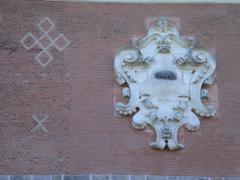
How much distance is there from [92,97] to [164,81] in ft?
4.31

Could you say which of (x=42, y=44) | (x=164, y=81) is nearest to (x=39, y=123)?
(x=42, y=44)

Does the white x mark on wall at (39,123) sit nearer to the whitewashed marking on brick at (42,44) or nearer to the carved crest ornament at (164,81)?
the whitewashed marking on brick at (42,44)

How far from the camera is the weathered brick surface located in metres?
15.4

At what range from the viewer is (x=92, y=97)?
16.0m

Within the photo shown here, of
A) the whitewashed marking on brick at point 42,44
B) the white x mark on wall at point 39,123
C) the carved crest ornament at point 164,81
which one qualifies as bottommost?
the white x mark on wall at point 39,123

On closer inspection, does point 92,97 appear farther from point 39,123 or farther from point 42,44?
point 42,44

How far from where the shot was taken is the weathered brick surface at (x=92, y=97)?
15.4 m

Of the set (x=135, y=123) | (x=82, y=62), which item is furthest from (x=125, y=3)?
(x=135, y=123)

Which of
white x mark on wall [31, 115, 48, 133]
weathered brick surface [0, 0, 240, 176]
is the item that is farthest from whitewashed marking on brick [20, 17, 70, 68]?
white x mark on wall [31, 115, 48, 133]

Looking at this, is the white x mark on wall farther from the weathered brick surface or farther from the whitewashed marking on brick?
the whitewashed marking on brick

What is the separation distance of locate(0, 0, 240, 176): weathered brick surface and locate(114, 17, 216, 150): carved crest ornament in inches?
7.8

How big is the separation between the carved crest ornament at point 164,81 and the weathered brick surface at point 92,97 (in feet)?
0.65

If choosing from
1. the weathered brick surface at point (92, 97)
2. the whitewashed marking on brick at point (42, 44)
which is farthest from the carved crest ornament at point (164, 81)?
the whitewashed marking on brick at point (42, 44)

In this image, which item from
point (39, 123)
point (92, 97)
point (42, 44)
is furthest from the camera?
point (42, 44)
